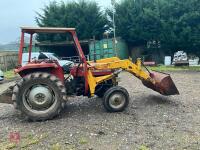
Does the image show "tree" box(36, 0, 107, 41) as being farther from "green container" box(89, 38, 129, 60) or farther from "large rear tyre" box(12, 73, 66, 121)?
"large rear tyre" box(12, 73, 66, 121)

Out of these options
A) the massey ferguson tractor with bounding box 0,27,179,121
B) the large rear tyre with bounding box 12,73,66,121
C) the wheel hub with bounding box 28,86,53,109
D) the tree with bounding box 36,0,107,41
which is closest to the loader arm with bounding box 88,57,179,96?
the massey ferguson tractor with bounding box 0,27,179,121

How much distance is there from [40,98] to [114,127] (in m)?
1.96

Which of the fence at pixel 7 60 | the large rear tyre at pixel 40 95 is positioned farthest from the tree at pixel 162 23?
the large rear tyre at pixel 40 95

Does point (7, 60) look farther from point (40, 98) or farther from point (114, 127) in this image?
point (114, 127)

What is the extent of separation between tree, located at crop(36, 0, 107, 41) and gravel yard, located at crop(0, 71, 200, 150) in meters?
20.0

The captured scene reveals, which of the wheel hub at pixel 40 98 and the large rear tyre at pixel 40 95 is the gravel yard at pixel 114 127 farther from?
the wheel hub at pixel 40 98

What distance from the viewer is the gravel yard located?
218 inches

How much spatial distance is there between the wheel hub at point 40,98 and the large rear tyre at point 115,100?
1.38 metres

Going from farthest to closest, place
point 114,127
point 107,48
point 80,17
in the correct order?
point 80,17
point 107,48
point 114,127

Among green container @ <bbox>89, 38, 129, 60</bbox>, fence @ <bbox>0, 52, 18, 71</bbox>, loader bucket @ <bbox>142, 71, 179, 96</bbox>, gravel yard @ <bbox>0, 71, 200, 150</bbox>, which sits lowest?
gravel yard @ <bbox>0, 71, 200, 150</bbox>

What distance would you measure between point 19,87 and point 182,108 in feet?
13.6

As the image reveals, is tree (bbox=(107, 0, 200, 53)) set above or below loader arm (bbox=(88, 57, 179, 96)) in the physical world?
above

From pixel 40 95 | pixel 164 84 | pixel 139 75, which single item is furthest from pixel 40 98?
pixel 164 84

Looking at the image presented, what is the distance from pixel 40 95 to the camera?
7.26 meters
